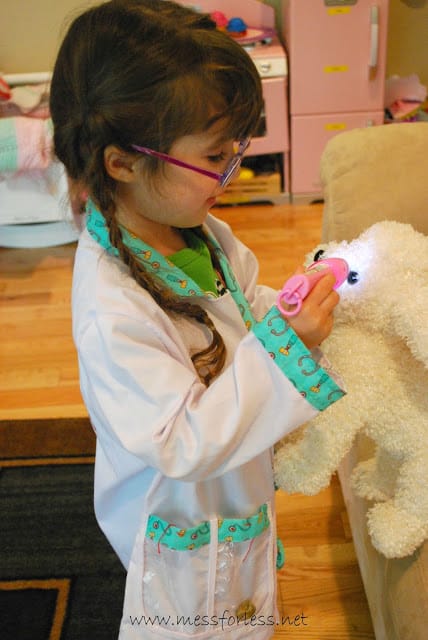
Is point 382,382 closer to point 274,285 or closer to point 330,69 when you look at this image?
point 274,285

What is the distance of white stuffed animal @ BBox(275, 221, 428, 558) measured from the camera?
0.80 metres

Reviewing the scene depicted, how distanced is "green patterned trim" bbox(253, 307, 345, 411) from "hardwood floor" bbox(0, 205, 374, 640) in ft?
2.47

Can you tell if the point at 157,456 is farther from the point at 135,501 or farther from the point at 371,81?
the point at 371,81

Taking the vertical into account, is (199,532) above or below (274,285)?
above

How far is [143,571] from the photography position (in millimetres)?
839

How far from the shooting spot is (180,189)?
2.47ft

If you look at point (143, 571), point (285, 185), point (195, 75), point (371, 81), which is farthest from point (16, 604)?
point (371, 81)

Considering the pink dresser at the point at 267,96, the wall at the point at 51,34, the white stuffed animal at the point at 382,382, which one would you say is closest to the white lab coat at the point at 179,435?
the white stuffed animal at the point at 382,382

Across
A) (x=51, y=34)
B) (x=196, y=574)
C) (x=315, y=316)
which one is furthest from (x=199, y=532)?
(x=51, y=34)

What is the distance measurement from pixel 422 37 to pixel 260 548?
2.57 metres

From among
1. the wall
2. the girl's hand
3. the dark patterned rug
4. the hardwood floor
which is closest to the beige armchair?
the hardwood floor

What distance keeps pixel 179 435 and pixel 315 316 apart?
191mm

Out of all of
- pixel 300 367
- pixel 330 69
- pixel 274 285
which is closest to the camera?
pixel 300 367

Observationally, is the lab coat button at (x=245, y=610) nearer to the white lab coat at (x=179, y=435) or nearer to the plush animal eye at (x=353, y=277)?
the white lab coat at (x=179, y=435)
